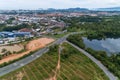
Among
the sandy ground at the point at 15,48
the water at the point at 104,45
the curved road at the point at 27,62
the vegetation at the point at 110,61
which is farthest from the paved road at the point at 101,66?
the sandy ground at the point at 15,48

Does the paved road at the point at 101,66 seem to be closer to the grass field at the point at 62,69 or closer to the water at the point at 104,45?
the grass field at the point at 62,69

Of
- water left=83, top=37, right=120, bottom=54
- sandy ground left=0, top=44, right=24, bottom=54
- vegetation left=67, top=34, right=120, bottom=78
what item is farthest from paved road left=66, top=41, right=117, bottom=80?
sandy ground left=0, top=44, right=24, bottom=54

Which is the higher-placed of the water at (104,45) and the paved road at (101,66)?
the paved road at (101,66)

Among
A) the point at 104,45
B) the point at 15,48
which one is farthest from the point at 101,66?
the point at 15,48

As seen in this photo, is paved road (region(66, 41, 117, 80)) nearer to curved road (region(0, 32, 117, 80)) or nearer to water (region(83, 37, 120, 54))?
curved road (region(0, 32, 117, 80))

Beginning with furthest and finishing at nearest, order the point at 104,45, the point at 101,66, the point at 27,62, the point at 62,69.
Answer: the point at 104,45 → the point at 27,62 → the point at 101,66 → the point at 62,69

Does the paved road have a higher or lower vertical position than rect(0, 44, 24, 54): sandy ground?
higher

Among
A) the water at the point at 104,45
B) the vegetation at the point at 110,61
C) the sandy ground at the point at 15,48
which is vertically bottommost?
the water at the point at 104,45

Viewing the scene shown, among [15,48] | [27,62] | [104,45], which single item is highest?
[27,62]

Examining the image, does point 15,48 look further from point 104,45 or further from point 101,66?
point 104,45

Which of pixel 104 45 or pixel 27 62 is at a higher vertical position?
pixel 27 62
